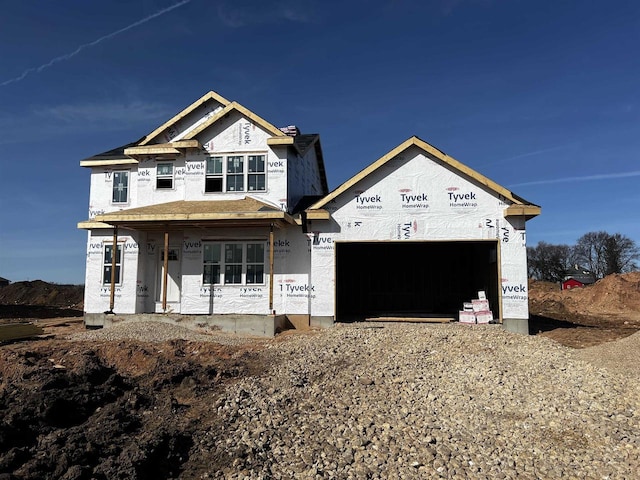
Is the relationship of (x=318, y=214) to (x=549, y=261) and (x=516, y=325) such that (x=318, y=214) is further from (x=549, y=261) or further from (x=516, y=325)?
(x=549, y=261)

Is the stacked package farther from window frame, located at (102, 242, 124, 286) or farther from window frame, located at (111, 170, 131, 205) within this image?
window frame, located at (111, 170, 131, 205)

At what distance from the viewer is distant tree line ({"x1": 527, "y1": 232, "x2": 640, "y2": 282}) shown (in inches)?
2525

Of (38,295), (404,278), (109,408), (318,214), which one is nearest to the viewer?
(109,408)

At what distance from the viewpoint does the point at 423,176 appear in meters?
15.8

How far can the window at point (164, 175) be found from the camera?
58.5ft

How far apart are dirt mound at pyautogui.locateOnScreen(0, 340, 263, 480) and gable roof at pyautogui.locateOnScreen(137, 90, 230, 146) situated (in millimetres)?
9125

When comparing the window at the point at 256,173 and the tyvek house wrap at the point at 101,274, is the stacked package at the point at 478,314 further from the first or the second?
the tyvek house wrap at the point at 101,274

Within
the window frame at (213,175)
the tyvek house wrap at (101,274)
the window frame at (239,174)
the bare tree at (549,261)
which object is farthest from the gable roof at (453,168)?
the bare tree at (549,261)

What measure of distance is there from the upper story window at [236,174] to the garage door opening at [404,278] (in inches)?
199

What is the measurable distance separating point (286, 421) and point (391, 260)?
1527cm

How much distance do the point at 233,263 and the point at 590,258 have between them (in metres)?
68.8

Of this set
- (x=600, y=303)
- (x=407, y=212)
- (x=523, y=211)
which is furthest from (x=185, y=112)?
(x=600, y=303)

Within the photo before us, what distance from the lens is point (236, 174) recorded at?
17.2m

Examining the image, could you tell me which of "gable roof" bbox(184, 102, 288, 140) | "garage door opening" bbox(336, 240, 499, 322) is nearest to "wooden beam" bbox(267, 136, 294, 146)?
"gable roof" bbox(184, 102, 288, 140)
